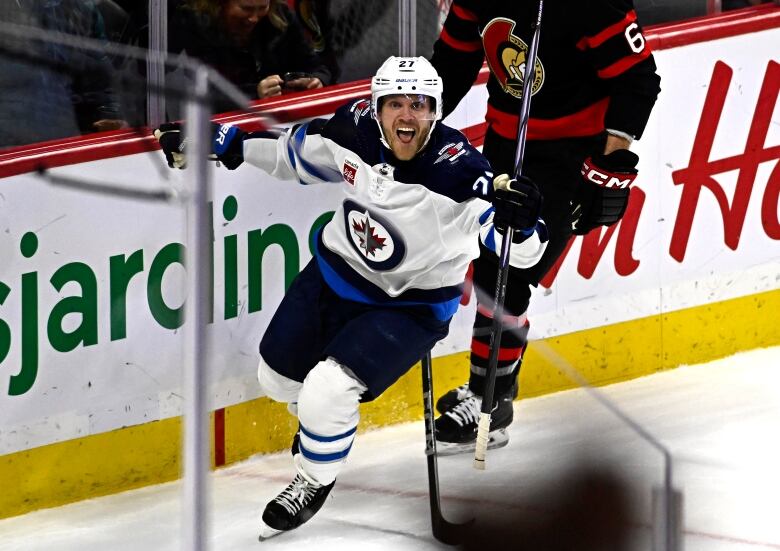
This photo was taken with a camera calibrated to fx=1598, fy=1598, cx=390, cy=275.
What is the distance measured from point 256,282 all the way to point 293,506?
2.32ft

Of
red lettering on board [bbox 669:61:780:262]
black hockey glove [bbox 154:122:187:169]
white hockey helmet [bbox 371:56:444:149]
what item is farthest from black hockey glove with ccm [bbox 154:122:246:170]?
red lettering on board [bbox 669:61:780:262]

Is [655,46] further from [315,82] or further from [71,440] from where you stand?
[71,440]

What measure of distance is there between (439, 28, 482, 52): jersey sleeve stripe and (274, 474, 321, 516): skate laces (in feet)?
3.76

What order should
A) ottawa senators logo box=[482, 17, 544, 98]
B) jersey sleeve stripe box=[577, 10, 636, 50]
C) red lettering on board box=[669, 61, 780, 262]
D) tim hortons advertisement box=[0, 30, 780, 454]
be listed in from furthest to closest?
red lettering on board box=[669, 61, 780, 262] < ottawa senators logo box=[482, 17, 544, 98] < jersey sleeve stripe box=[577, 10, 636, 50] < tim hortons advertisement box=[0, 30, 780, 454]

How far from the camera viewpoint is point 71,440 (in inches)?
145

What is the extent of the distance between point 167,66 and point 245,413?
92cm

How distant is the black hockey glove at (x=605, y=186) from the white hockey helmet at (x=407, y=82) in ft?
1.44

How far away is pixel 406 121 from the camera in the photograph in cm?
337

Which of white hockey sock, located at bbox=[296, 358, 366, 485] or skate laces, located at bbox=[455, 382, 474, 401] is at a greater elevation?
white hockey sock, located at bbox=[296, 358, 366, 485]

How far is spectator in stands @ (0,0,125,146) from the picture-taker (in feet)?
11.4

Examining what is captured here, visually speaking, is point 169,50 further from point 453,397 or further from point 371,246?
point 453,397

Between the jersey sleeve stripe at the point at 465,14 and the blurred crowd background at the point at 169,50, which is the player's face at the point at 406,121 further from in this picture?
the jersey sleeve stripe at the point at 465,14

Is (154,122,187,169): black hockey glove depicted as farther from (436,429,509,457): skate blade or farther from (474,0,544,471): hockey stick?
(436,429,509,457): skate blade

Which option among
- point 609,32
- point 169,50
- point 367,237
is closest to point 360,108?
point 367,237
